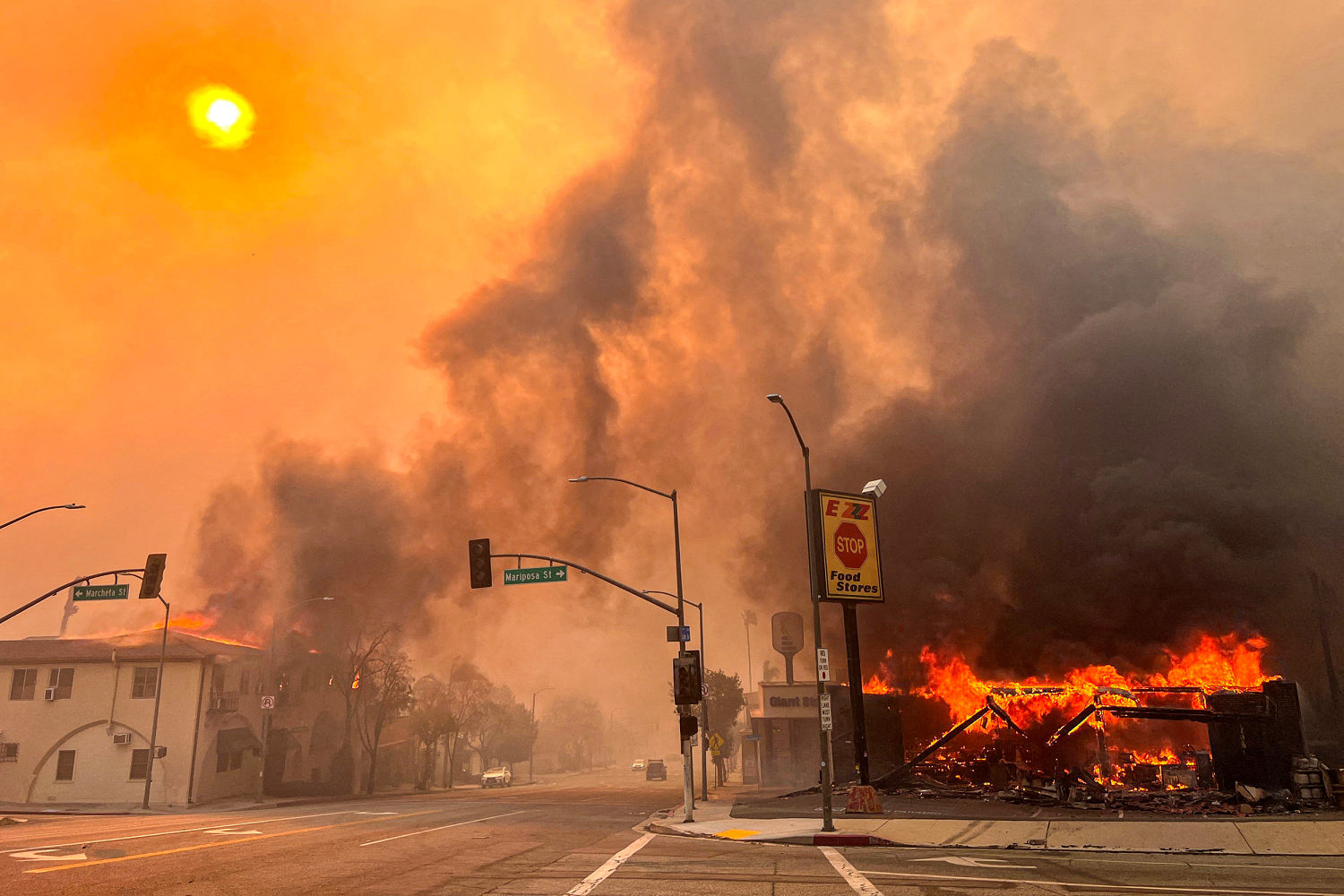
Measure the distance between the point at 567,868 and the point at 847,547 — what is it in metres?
13.4

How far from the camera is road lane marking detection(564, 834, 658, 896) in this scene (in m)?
10.8

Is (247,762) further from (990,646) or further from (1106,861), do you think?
(1106,861)

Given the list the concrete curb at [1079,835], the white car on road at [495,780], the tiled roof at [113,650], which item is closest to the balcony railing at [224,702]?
the tiled roof at [113,650]

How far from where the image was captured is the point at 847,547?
80.2ft

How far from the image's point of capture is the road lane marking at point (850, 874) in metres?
10.8

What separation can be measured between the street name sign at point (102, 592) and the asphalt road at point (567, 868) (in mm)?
14223

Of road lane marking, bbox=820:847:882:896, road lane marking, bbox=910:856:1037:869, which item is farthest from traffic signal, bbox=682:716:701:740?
road lane marking, bbox=910:856:1037:869

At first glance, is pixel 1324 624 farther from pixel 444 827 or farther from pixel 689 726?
pixel 444 827

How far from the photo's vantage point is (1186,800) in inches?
829

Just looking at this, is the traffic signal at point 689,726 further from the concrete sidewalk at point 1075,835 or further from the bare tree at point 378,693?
the bare tree at point 378,693

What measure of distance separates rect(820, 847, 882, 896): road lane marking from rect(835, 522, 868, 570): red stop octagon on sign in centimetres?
944

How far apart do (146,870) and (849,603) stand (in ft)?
60.0

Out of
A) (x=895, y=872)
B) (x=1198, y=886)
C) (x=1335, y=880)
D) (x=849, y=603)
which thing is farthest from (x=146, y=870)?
(x=849, y=603)

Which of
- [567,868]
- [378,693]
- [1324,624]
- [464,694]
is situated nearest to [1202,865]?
[567,868]
